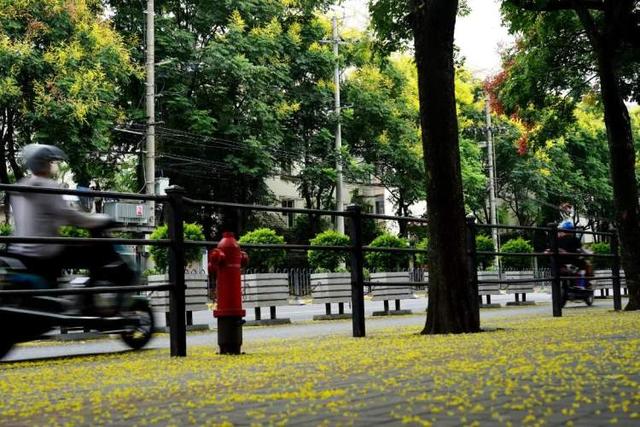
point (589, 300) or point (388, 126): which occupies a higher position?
point (388, 126)

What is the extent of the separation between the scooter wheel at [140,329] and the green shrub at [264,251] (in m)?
8.53

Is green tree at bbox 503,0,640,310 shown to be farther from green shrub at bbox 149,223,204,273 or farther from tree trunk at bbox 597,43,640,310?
green shrub at bbox 149,223,204,273

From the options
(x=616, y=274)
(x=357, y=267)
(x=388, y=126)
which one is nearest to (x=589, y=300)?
(x=616, y=274)

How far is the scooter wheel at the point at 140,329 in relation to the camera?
867 centimetres

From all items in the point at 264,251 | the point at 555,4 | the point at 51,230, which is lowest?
the point at 51,230

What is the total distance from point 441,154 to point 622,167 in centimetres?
592

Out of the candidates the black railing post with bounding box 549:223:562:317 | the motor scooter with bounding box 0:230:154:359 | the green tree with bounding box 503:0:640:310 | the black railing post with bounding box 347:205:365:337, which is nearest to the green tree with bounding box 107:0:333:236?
the green tree with bounding box 503:0:640:310

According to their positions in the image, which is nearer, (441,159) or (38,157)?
(38,157)

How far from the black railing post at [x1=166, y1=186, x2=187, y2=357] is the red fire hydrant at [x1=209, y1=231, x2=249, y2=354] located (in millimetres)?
269

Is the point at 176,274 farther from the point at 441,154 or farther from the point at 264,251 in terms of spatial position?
the point at 264,251

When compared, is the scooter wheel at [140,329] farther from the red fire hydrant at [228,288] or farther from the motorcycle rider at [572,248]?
the motorcycle rider at [572,248]

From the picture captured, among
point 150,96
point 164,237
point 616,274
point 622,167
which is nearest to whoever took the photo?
point 622,167

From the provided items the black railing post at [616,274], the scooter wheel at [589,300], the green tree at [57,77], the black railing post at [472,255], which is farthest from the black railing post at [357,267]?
the green tree at [57,77]

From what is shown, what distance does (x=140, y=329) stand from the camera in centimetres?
868
